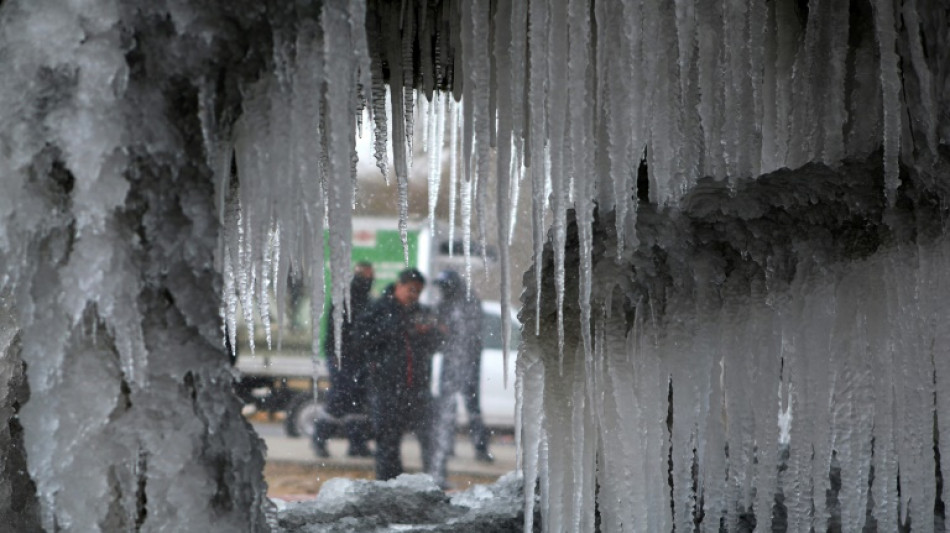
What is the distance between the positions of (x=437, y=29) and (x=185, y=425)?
1332 mm

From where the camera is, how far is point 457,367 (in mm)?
8539

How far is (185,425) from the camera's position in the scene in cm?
131

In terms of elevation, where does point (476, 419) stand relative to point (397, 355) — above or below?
below

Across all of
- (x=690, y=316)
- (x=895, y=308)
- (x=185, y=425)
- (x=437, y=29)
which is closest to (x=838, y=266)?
(x=895, y=308)

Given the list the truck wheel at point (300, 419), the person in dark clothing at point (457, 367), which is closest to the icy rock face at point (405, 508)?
the person in dark clothing at point (457, 367)

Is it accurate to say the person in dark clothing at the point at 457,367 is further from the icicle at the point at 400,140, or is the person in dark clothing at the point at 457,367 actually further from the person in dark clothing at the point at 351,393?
the icicle at the point at 400,140

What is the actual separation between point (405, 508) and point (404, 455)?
4.21m

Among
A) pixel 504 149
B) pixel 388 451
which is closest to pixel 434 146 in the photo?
pixel 504 149

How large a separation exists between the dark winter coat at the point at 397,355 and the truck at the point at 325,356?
0.73 feet

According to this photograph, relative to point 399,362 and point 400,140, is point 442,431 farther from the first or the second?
point 400,140

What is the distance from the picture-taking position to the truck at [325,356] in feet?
27.2

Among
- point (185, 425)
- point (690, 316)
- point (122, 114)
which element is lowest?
point (185, 425)

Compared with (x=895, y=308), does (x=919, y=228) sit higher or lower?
higher

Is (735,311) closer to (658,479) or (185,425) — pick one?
(658,479)
